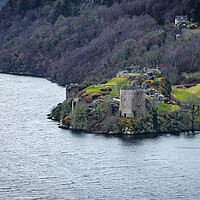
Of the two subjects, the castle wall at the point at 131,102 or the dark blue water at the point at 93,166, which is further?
the castle wall at the point at 131,102

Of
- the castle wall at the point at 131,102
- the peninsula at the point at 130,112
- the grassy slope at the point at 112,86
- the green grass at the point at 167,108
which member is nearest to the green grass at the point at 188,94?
the peninsula at the point at 130,112

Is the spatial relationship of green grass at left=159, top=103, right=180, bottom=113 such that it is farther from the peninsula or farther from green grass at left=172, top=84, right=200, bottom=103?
green grass at left=172, top=84, right=200, bottom=103

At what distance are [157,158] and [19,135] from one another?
33.7m

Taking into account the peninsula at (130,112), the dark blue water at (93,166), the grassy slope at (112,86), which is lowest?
the dark blue water at (93,166)

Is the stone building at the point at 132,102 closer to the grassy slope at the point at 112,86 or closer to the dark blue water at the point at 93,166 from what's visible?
the dark blue water at the point at 93,166

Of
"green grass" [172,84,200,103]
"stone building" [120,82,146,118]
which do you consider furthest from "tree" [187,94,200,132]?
"stone building" [120,82,146,118]

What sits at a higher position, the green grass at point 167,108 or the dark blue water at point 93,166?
the green grass at point 167,108

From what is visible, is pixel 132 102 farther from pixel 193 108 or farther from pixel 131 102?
pixel 193 108

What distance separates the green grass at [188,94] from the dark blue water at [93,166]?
77.5 ft

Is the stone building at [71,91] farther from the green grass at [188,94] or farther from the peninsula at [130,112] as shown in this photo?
the green grass at [188,94]

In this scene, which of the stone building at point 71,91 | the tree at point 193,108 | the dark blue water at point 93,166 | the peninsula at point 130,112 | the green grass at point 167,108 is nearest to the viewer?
the dark blue water at point 93,166

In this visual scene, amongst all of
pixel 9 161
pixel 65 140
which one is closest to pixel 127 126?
pixel 65 140

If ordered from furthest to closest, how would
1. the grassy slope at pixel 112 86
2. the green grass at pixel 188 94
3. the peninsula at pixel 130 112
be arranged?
the grassy slope at pixel 112 86 < the green grass at pixel 188 94 < the peninsula at pixel 130 112

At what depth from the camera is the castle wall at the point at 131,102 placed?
13812 cm
